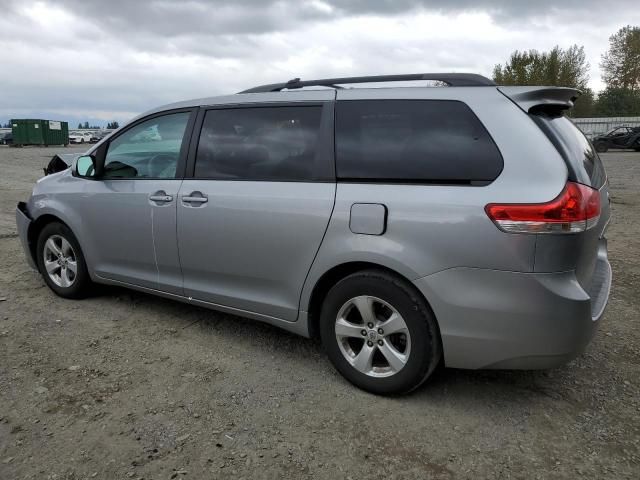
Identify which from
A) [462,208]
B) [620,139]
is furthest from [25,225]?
[620,139]

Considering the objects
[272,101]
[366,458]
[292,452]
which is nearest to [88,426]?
[292,452]

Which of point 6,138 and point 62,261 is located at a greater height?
point 62,261

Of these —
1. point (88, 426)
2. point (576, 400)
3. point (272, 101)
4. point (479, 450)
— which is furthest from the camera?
point (272, 101)

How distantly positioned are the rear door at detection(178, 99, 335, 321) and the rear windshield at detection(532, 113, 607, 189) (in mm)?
1179

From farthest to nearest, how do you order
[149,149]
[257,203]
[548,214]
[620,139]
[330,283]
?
1. [620,139]
2. [149,149]
3. [257,203]
4. [330,283]
5. [548,214]

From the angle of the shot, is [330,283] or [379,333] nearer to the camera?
[379,333]

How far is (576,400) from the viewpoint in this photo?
2990mm

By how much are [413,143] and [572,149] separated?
0.82 meters

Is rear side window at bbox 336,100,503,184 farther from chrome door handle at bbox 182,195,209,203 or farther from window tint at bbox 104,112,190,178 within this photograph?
window tint at bbox 104,112,190,178

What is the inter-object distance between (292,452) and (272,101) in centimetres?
214

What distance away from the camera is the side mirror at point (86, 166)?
4289mm

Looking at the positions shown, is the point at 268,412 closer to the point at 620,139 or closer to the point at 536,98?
the point at 536,98

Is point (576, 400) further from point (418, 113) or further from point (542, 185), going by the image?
point (418, 113)

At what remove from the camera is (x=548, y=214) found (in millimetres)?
2484
